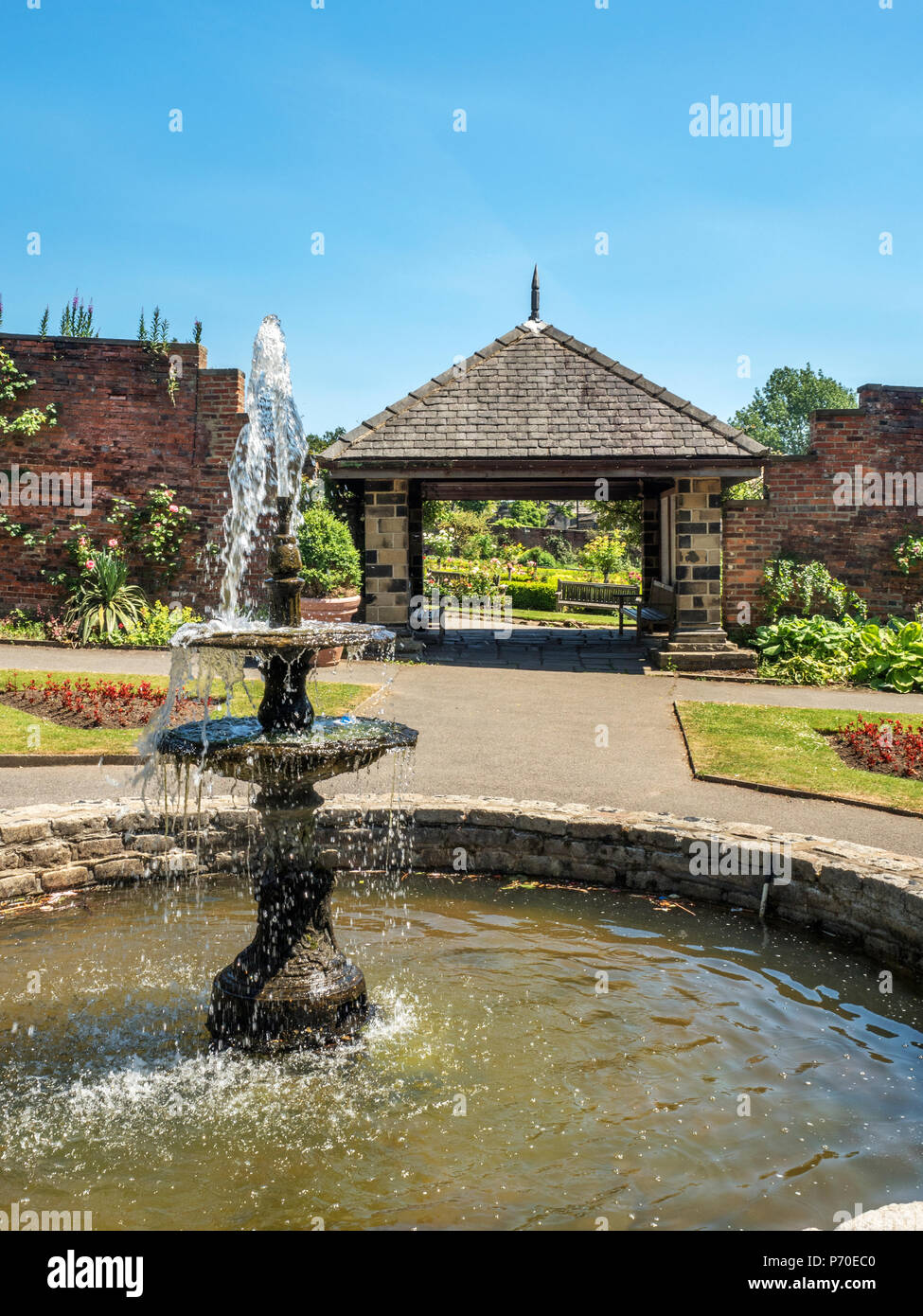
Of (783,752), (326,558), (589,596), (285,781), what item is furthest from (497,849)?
(589,596)

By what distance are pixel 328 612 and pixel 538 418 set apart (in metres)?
4.55

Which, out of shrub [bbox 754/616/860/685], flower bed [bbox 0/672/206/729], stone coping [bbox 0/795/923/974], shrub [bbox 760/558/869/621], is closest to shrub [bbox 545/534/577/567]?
shrub [bbox 760/558/869/621]

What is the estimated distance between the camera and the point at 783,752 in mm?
9500

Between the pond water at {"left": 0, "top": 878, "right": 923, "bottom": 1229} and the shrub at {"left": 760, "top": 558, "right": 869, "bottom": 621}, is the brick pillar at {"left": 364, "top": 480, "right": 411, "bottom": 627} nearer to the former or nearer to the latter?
the shrub at {"left": 760, "top": 558, "right": 869, "bottom": 621}

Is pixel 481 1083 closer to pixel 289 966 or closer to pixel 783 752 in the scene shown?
pixel 289 966

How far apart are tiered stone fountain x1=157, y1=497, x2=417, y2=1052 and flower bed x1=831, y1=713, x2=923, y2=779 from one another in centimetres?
576

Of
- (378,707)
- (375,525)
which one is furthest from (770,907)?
(375,525)

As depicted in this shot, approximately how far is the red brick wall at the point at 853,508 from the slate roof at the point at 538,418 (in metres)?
1.70

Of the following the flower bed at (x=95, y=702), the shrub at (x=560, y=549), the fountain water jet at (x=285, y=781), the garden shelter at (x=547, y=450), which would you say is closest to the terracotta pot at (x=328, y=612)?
the garden shelter at (x=547, y=450)

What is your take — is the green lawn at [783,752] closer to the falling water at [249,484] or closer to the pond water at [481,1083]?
the pond water at [481,1083]

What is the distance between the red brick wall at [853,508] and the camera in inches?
661

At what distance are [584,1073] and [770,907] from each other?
234 centimetres
